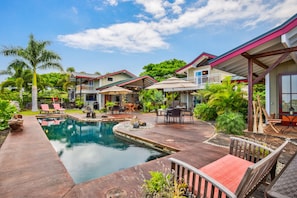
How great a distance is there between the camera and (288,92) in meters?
8.03

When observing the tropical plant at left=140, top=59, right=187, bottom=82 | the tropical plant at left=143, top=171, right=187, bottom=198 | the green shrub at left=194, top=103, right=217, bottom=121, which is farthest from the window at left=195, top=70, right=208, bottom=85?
the tropical plant at left=143, top=171, right=187, bottom=198

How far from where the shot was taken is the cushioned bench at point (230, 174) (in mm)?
1811

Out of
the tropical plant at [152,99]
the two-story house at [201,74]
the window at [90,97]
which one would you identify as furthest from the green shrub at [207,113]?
the window at [90,97]

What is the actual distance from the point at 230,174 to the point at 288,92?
7.78m

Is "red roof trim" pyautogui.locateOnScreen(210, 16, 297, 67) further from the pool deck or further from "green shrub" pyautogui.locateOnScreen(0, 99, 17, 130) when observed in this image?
"green shrub" pyautogui.locateOnScreen(0, 99, 17, 130)

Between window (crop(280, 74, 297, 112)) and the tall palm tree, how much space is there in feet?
71.4

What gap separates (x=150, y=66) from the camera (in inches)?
1443

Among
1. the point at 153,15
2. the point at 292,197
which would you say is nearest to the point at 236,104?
the point at 292,197

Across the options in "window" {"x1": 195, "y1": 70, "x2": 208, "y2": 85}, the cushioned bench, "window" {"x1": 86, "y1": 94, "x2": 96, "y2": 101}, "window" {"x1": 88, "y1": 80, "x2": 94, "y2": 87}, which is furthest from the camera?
"window" {"x1": 86, "y1": 94, "x2": 96, "y2": 101}

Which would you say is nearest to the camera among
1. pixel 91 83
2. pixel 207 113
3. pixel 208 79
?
pixel 207 113

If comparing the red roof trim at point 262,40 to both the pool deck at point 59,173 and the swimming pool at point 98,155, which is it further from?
the swimming pool at point 98,155

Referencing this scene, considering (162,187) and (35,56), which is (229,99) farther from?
(35,56)

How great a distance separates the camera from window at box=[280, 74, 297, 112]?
790 centimetres

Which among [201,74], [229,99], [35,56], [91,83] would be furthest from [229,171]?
[91,83]
